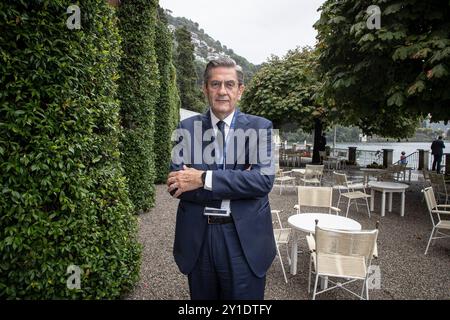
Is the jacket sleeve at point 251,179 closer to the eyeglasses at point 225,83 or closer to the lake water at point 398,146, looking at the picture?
the eyeglasses at point 225,83

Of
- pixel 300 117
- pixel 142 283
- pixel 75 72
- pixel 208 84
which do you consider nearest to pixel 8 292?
pixel 142 283

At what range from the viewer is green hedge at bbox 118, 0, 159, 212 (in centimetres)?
623

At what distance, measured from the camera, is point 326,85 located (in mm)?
8273

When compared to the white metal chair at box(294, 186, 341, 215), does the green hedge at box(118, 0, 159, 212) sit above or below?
above

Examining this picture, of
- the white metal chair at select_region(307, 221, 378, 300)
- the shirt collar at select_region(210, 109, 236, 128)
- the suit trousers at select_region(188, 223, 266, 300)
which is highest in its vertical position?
the shirt collar at select_region(210, 109, 236, 128)

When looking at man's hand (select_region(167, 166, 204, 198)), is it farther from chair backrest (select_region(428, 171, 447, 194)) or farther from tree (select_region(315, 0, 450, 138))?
chair backrest (select_region(428, 171, 447, 194))

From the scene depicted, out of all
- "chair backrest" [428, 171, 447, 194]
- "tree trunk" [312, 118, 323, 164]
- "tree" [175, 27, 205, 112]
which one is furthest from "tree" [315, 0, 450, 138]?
"tree" [175, 27, 205, 112]

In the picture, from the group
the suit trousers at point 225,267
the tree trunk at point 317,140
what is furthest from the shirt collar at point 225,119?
the tree trunk at point 317,140

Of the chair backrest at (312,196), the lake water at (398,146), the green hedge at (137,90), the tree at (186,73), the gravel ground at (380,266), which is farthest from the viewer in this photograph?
the tree at (186,73)

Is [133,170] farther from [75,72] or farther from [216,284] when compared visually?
[216,284]

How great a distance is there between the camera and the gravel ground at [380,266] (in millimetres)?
3947

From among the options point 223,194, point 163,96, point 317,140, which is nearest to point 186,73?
point 317,140

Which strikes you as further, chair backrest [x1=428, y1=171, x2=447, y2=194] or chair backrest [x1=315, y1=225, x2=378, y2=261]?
chair backrest [x1=428, y1=171, x2=447, y2=194]

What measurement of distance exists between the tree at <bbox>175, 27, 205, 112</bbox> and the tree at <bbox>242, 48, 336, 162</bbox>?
905 inches
